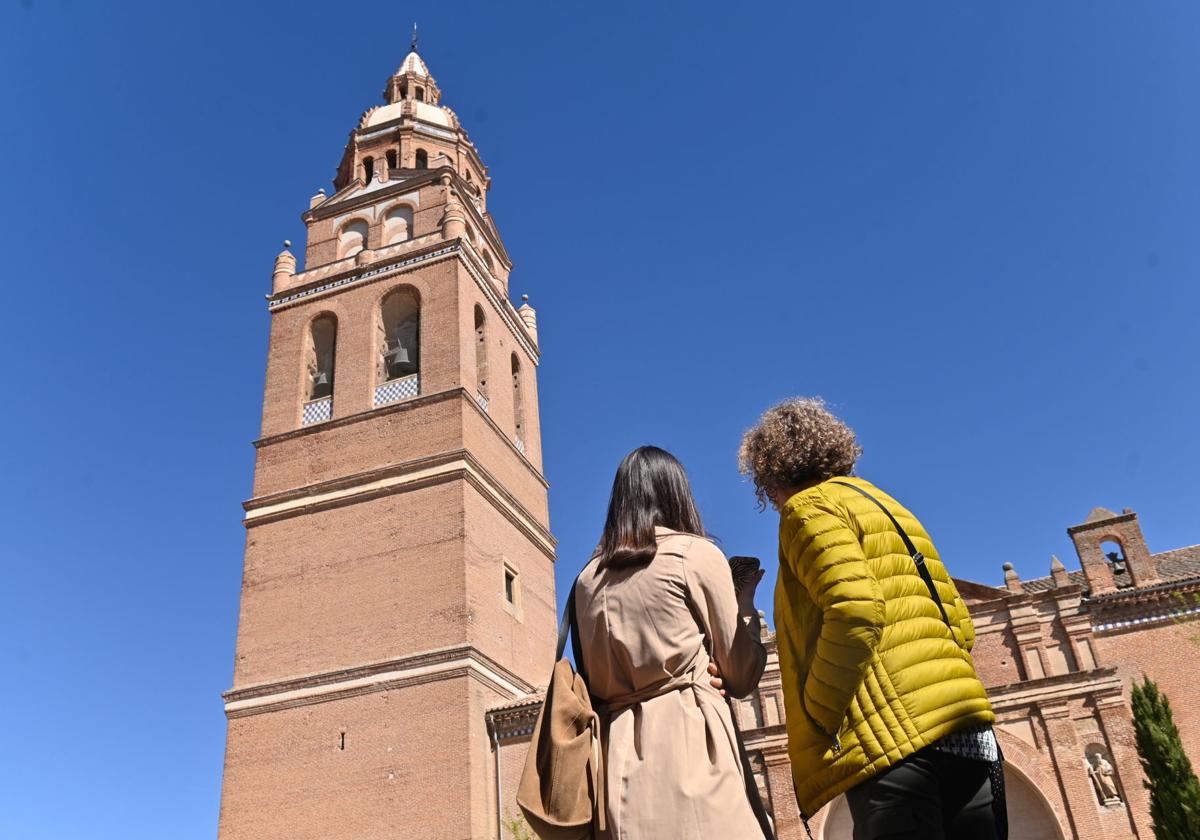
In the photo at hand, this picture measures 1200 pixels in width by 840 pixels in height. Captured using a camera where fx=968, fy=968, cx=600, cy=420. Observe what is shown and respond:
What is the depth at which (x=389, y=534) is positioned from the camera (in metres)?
19.4

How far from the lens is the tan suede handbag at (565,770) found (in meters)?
2.87

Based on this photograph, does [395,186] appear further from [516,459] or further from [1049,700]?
[1049,700]

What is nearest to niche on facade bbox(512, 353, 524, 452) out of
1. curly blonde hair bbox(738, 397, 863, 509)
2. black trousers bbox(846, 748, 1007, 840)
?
curly blonde hair bbox(738, 397, 863, 509)

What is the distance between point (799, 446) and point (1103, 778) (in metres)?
16.4

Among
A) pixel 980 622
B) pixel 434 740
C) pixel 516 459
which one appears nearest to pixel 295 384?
pixel 516 459

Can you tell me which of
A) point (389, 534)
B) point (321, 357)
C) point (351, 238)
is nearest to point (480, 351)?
point (321, 357)

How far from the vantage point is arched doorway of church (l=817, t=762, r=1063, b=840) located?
16.8m

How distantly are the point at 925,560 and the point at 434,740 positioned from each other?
1511 centimetres

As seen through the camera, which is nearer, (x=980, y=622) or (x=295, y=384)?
(x=980, y=622)

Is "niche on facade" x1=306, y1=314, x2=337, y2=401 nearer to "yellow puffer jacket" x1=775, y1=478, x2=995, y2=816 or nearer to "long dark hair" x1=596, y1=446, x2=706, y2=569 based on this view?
"long dark hair" x1=596, y1=446, x2=706, y2=569

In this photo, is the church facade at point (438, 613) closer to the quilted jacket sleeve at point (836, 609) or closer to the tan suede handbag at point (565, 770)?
the tan suede handbag at point (565, 770)

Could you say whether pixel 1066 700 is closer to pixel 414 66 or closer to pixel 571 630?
pixel 571 630

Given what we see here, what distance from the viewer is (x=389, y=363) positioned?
22438 millimetres

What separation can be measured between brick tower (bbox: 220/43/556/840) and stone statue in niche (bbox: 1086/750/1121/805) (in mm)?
10403
